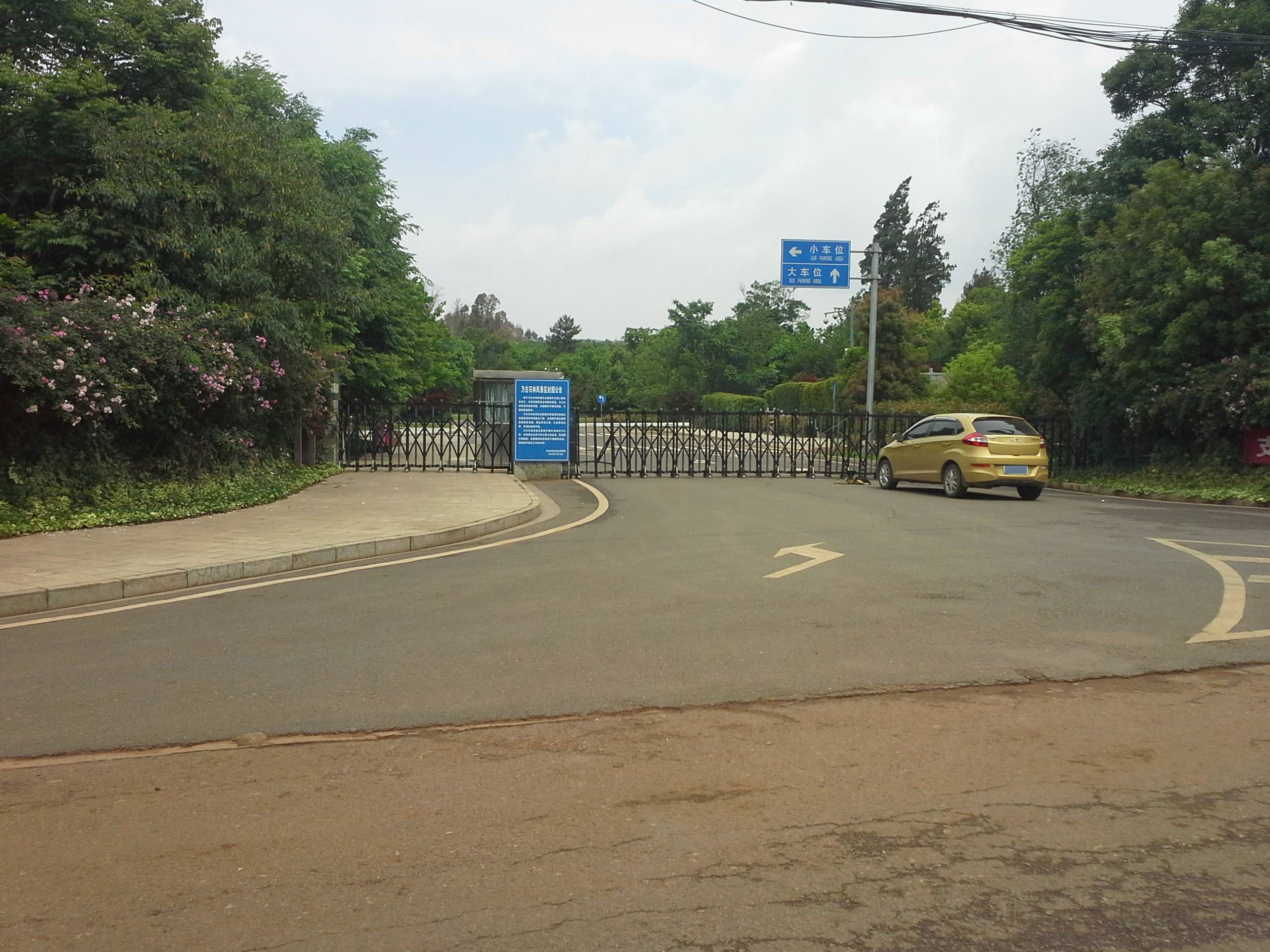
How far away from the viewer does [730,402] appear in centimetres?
6075

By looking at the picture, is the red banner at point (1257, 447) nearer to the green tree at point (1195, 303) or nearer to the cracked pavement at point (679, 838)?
the green tree at point (1195, 303)

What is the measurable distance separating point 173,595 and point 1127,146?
2609 cm

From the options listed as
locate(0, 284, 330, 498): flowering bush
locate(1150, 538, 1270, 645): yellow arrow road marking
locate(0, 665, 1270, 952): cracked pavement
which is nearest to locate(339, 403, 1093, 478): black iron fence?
locate(0, 284, 330, 498): flowering bush

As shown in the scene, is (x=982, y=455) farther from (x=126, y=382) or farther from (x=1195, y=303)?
(x=126, y=382)

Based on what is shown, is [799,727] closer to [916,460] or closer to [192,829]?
[192,829]

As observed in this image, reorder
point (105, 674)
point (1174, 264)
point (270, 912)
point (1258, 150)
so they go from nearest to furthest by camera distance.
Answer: point (270, 912) < point (105, 674) < point (1174, 264) < point (1258, 150)

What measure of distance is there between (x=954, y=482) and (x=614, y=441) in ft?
34.4

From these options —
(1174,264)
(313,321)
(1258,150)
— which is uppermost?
(1258,150)

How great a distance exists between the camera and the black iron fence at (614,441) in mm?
23938

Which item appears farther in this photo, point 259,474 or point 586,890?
point 259,474

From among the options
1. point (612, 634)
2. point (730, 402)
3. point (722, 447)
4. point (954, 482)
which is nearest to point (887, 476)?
point (954, 482)

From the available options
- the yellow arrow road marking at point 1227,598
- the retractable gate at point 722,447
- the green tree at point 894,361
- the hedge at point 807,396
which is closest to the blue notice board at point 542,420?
the retractable gate at point 722,447

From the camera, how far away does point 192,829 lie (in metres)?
3.89

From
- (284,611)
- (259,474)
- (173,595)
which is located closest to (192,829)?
(284,611)
